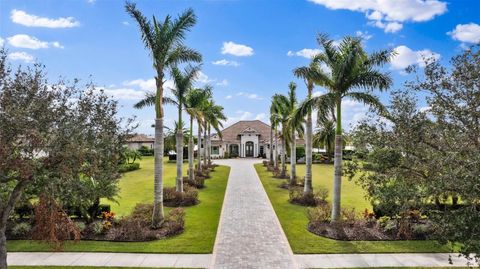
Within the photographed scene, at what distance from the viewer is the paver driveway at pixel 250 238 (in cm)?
1158

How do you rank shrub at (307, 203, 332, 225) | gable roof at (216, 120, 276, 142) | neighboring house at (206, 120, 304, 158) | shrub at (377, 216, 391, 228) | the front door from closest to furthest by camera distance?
shrub at (377, 216, 391, 228) < shrub at (307, 203, 332, 225) < neighboring house at (206, 120, 304, 158) < the front door < gable roof at (216, 120, 276, 142)

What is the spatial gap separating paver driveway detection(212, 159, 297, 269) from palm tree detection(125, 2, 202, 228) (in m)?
3.24

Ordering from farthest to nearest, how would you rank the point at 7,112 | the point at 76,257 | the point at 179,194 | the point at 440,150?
the point at 179,194 < the point at 76,257 < the point at 440,150 < the point at 7,112

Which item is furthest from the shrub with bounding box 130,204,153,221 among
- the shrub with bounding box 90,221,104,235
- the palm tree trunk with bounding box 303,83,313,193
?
the palm tree trunk with bounding box 303,83,313,193

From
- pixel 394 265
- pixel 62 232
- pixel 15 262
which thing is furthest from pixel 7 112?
pixel 394 265

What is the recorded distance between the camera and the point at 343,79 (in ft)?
50.4

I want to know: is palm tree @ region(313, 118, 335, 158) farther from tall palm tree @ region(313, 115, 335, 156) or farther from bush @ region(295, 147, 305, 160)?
bush @ region(295, 147, 305, 160)

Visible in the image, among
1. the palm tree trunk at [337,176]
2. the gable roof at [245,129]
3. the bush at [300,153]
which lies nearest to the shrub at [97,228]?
the palm tree trunk at [337,176]

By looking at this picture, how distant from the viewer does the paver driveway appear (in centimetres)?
1158

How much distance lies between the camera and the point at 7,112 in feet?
23.5

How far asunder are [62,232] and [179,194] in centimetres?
1227

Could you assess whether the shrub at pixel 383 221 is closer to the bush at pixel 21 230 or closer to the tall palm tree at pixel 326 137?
the bush at pixel 21 230

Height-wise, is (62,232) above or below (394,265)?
above

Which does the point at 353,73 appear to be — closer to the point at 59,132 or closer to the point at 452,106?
the point at 452,106
